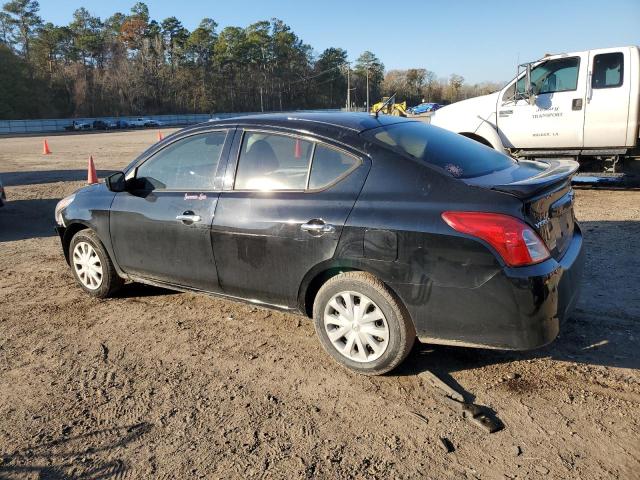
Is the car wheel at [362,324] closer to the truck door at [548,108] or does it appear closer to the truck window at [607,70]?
the truck door at [548,108]

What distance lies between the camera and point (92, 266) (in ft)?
16.4

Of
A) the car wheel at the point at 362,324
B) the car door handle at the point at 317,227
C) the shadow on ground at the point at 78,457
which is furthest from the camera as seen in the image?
the car door handle at the point at 317,227

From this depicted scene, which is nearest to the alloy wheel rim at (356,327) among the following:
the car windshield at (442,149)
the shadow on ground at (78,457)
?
the car windshield at (442,149)

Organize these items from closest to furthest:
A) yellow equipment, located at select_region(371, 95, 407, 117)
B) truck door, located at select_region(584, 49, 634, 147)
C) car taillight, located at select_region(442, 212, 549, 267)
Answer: car taillight, located at select_region(442, 212, 549, 267) → yellow equipment, located at select_region(371, 95, 407, 117) → truck door, located at select_region(584, 49, 634, 147)

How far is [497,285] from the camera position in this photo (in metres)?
2.91

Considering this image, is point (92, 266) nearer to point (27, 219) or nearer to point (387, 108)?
point (27, 219)

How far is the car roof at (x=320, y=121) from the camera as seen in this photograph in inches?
145

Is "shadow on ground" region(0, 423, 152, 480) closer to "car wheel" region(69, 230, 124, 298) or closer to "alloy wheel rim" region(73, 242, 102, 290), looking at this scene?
"car wheel" region(69, 230, 124, 298)

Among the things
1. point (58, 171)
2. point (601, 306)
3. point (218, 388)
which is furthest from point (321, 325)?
point (58, 171)

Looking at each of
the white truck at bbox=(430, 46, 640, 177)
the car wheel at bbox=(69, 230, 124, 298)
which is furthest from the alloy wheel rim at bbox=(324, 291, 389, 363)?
the white truck at bbox=(430, 46, 640, 177)

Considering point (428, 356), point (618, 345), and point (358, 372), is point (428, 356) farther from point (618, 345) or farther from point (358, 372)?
point (618, 345)

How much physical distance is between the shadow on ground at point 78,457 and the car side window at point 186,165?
1955 mm

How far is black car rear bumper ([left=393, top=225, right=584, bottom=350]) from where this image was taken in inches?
114

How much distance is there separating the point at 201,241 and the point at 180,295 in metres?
1.28
